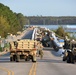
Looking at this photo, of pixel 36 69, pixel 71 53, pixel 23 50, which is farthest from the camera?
pixel 23 50

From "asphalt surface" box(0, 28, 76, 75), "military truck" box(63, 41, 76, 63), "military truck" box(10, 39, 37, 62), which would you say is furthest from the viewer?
"military truck" box(10, 39, 37, 62)

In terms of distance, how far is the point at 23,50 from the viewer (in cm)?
3947

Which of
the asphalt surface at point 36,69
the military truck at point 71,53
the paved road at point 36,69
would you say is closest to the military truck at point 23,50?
the military truck at point 71,53

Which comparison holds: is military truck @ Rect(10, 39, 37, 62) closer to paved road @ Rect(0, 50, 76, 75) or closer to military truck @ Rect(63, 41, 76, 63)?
military truck @ Rect(63, 41, 76, 63)

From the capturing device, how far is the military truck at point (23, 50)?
3938 cm

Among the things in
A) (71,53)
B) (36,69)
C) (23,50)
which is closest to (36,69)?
(36,69)

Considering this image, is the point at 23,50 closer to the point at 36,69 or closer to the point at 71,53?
the point at 71,53

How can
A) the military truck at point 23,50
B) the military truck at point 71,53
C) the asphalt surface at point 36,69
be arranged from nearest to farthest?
the asphalt surface at point 36,69 → the military truck at point 71,53 → the military truck at point 23,50

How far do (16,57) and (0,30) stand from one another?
3097 inches

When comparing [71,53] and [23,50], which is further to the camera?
[23,50]

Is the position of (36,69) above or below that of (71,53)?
below

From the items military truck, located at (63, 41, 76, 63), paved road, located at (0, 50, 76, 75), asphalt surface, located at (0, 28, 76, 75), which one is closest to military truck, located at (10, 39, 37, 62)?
military truck, located at (63, 41, 76, 63)

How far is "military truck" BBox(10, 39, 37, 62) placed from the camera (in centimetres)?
3938

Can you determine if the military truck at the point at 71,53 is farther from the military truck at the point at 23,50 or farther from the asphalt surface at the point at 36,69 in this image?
the military truck at the point at 23,50
